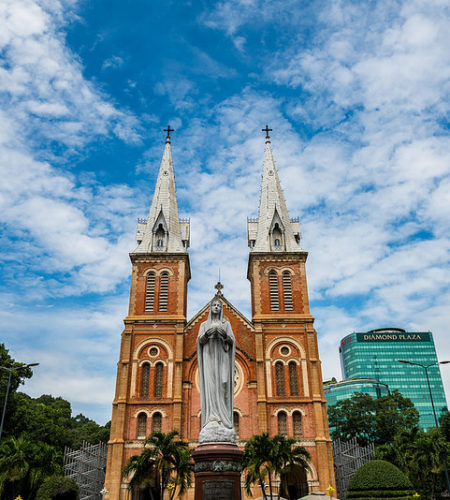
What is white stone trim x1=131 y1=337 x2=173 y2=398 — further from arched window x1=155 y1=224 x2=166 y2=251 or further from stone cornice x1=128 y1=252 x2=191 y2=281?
arched window x1=155 y1=224 x2=166 y2=251

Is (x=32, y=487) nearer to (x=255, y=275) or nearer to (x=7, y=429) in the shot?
(x=7, y=429)

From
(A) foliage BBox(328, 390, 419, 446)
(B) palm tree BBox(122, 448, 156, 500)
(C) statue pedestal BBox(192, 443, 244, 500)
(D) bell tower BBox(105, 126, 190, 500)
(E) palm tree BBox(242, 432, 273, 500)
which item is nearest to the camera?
(C) statue pedestal BBox(192, 443, 244, 500)

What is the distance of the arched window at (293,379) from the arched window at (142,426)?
Answer: 9894mm

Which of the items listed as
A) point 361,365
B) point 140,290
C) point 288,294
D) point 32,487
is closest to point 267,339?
point 288,294

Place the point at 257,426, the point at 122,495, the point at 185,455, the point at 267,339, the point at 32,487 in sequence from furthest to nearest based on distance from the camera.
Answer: the point at 267,339
the point at 257,426
the point at 122,495
the point at 185,455
the point at 32,487

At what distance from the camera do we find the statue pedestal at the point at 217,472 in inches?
391

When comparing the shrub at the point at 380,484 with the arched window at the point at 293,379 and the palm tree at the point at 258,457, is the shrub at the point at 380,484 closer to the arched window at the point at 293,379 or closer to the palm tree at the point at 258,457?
the palm tree at the point at 258,457

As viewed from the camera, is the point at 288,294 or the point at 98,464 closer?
the point at 98,464

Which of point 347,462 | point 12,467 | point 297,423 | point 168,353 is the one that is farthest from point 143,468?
point 347,462

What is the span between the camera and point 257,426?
1241 inches

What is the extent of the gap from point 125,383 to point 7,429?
33.3 feet

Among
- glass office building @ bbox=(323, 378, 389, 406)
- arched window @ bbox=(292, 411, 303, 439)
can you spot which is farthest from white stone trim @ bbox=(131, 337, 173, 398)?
glass office building @ bbox=(323, 378, 389, 406)

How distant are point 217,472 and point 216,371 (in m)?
2.25

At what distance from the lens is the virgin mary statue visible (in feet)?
36.7
